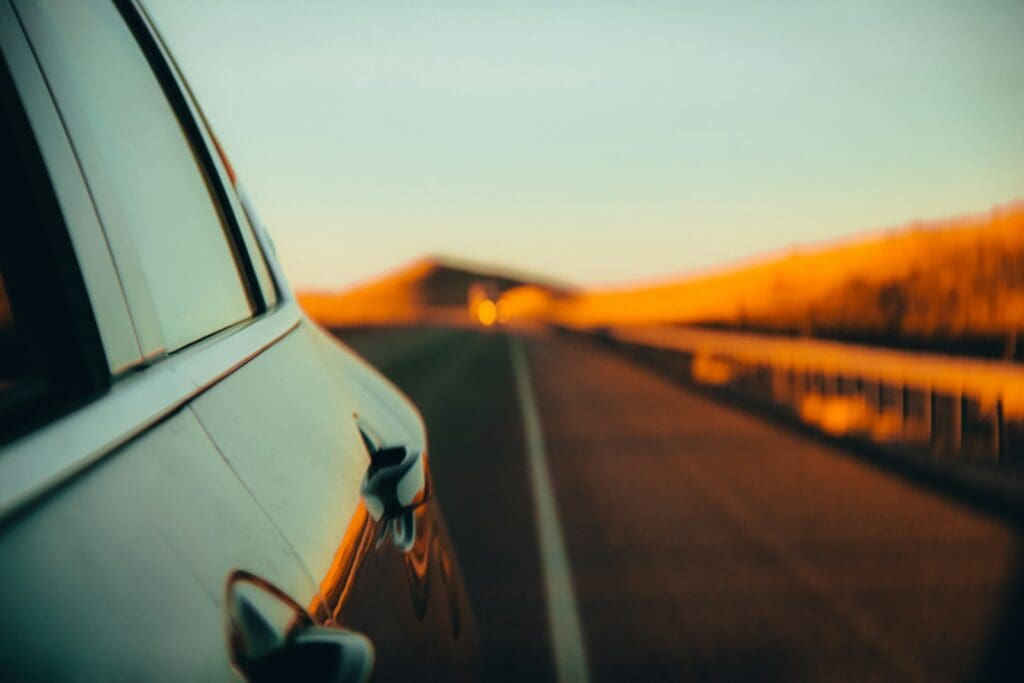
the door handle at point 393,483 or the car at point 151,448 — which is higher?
the car at point 151,448

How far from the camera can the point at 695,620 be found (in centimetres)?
570

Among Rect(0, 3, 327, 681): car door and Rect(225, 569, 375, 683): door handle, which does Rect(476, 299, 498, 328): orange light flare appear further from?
Rect(225, 569, 375, 683): door handle

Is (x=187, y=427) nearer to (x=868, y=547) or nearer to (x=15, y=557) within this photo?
(x=15, y=557)

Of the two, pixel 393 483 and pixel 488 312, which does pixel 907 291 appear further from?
pixel 488 312

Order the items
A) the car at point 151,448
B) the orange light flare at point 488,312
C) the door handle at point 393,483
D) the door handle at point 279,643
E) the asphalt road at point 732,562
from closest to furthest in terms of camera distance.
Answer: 1. the car at point 151,448
2. the door handle at point 279,643
3. the door handle at point 393,483
4. the asphalt road at point 732,562
5. the orange light flare at point 488,312

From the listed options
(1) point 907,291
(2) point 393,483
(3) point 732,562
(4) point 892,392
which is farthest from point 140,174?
(1) point 907,291

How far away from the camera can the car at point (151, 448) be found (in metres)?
1.10

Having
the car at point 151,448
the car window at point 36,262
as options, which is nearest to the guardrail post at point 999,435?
the car at point 151,448

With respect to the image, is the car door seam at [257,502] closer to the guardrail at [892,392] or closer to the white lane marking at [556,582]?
the white lane marking at [556,582]

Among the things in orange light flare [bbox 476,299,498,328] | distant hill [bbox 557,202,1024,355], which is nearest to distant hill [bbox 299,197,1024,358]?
distant hill [bbox 557,202,1024,355]

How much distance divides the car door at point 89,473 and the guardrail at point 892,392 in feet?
30.2

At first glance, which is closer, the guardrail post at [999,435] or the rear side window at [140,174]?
the rear side window at [140,174]

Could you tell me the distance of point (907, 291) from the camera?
41.0 metres

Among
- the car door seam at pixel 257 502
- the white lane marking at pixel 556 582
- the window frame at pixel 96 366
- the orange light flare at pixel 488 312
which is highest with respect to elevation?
the window frame at pixel 96 366
